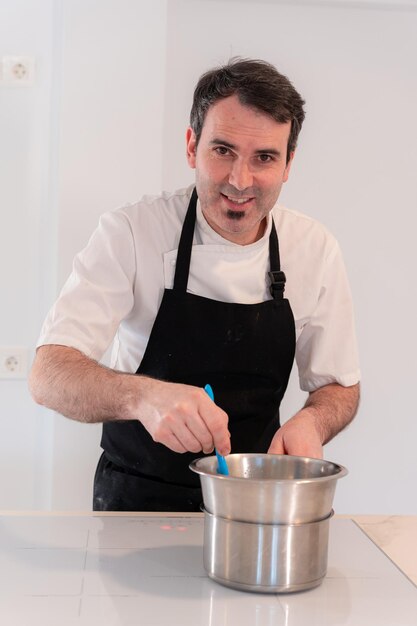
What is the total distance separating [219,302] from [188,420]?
592 millimetres

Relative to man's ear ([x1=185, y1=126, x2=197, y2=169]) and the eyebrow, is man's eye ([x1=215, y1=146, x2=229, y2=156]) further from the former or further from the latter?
man's ear ([x1=185, y1=126, x2=197, y2=169])

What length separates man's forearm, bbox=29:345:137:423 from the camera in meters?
1.55

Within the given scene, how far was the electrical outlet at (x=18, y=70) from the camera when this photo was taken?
8.94ft

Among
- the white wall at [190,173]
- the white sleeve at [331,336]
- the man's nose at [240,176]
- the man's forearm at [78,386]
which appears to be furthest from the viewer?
the white wall at [190,173]

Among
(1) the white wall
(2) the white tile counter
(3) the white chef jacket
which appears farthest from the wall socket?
(2) the white tile counter

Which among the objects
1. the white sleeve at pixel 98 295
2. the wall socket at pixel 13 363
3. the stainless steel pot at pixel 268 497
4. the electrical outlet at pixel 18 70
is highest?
the electrical outlet at pixel 18 70

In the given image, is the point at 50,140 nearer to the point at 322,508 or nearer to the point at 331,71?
the point at 331,71

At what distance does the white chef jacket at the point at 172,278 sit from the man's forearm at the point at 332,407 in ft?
0.10

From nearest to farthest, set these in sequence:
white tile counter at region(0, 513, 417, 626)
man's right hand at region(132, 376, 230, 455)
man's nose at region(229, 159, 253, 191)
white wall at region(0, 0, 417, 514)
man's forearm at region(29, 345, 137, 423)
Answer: white tile counter at region(0, 513, 417, 626)
man's right hand at region(132, 376, 230, 455)
man's forearm at region(29, 345, 137, 423)
man's nose at region(229, 159, 253, 191)
white wall at region(0, 0, 417, 514)

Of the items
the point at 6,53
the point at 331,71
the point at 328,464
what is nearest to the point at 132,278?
the point at 328,464

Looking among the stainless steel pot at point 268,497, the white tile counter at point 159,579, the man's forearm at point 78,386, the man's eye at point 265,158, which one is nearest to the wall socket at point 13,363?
the man's forearm at point 78,386

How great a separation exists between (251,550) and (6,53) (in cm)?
198

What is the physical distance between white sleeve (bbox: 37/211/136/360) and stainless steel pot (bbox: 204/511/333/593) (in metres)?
0.62

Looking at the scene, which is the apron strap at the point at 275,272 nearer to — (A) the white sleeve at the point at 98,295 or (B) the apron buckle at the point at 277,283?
(B) the apron buckle at the point at 277,283
